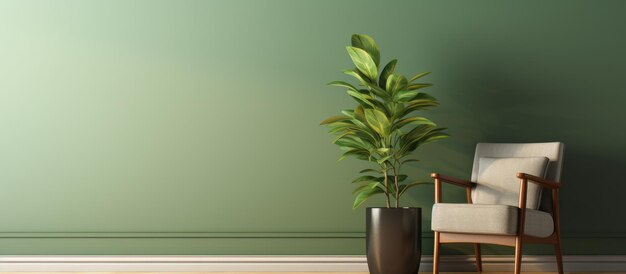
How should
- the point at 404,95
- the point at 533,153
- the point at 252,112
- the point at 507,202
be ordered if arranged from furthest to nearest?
the point at 252,112, the point at 533,153, the point at 507,202, the point at 404,95

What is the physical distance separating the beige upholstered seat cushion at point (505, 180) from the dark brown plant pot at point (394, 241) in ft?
1.47

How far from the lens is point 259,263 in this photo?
410 centimetres

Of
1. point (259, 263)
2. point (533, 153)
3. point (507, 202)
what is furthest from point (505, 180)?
point (259, 263)

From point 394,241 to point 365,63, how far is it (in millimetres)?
984

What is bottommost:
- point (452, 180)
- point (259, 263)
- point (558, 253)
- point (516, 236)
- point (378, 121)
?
point (259, 263)

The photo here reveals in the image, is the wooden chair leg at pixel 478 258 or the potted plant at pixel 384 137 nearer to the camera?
the potted plant at pixel 384 137

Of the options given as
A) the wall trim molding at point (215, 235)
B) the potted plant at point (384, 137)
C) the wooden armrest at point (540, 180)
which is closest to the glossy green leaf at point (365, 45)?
the potted plant at point (384, 137)

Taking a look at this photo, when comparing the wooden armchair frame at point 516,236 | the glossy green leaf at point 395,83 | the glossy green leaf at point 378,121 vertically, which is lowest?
the wooden armchair frame at point 516,236

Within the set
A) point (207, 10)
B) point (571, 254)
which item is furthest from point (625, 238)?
point (207, 10)

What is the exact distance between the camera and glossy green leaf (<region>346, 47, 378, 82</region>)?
143 inches

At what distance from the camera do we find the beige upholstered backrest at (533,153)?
3764mm

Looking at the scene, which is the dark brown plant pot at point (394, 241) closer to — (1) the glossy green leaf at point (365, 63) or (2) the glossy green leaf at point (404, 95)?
(2) the glossy green leaf at point (404, 95)

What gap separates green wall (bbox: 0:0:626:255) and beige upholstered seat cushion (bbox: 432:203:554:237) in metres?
0.68

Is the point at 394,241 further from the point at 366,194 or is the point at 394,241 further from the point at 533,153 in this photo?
the point at 533,153
